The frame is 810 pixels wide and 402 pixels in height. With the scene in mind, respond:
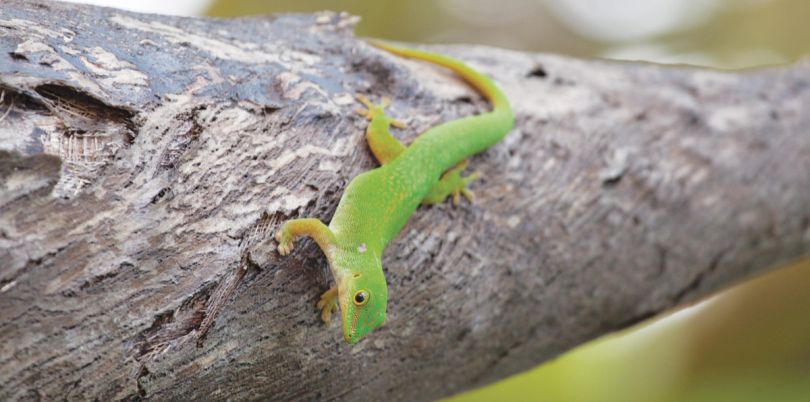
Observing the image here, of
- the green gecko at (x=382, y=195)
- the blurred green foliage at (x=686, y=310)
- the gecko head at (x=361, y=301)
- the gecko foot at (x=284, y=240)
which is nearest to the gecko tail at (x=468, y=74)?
the green gecko at (x=382, y=195)

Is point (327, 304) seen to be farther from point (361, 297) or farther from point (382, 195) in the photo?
point (382, 195)

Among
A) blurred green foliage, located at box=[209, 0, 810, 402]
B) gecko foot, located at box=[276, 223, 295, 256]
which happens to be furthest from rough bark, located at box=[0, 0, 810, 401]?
blurred green foliage, located at box=[209, 0, 810, 402]

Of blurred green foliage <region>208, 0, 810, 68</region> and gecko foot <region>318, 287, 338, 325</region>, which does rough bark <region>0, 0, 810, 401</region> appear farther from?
blurred green foliage <region>208, 0, 810, 68</region>

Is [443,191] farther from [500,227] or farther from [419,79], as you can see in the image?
[419,79]

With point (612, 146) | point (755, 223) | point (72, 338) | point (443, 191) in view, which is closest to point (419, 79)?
point (443, 191)

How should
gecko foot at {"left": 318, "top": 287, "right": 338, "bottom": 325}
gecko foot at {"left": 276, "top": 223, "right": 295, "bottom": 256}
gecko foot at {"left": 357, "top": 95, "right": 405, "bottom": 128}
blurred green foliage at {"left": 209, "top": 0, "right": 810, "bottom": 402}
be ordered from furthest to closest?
1. blurred green foliage at {"left": 209, "top": 0, "right": 810, "bottom": 402}
2. gecko foot at {"left": 357, "top": 95, "right": 405, "bottom": 128}
3. gecko foot at {"left": 318, "top": 287, "right": 338, "bottom": 325}
4. gecko foot at {"left": 276, "top": 223, "right": 295, "bottom": 256}

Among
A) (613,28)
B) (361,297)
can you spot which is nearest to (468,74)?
(361,297)
